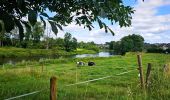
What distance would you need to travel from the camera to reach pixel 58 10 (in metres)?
5.12

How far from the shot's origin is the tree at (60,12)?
3411mm

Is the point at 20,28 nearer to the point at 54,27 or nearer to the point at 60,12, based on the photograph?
the point at 54,27

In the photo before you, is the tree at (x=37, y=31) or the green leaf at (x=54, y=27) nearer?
the green leaf at (x=54, y=27)

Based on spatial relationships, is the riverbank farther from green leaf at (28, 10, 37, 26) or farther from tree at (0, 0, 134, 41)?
green leaf at (28, 10, 37, 26)

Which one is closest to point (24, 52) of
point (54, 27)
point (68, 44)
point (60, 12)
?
point (68, 44)

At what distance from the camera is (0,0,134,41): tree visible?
11.2 feet

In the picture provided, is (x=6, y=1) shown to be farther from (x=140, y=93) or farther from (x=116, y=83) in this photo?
(x=116, y=83)

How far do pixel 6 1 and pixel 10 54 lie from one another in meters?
73.6

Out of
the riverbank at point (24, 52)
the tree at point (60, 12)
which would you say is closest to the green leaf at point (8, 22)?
the tree at point (60, 12)

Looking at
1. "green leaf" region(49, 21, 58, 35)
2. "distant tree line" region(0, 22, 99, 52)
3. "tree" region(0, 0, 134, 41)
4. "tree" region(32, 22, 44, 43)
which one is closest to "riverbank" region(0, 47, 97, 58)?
"distant tree line" region(0, 22, 99, 52)

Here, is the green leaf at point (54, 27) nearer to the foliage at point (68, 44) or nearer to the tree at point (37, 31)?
the tree at point (37, 31)

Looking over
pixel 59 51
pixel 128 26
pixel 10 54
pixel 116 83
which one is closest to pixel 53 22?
pixel 128 26

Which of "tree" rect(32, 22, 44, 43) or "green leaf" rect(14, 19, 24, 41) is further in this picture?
"tree" rect(32, 22, 44, 43)

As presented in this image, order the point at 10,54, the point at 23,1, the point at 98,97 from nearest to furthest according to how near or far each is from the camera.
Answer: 1. the point at 23,1
2. the point at 98,97
3. the point at 10,54
